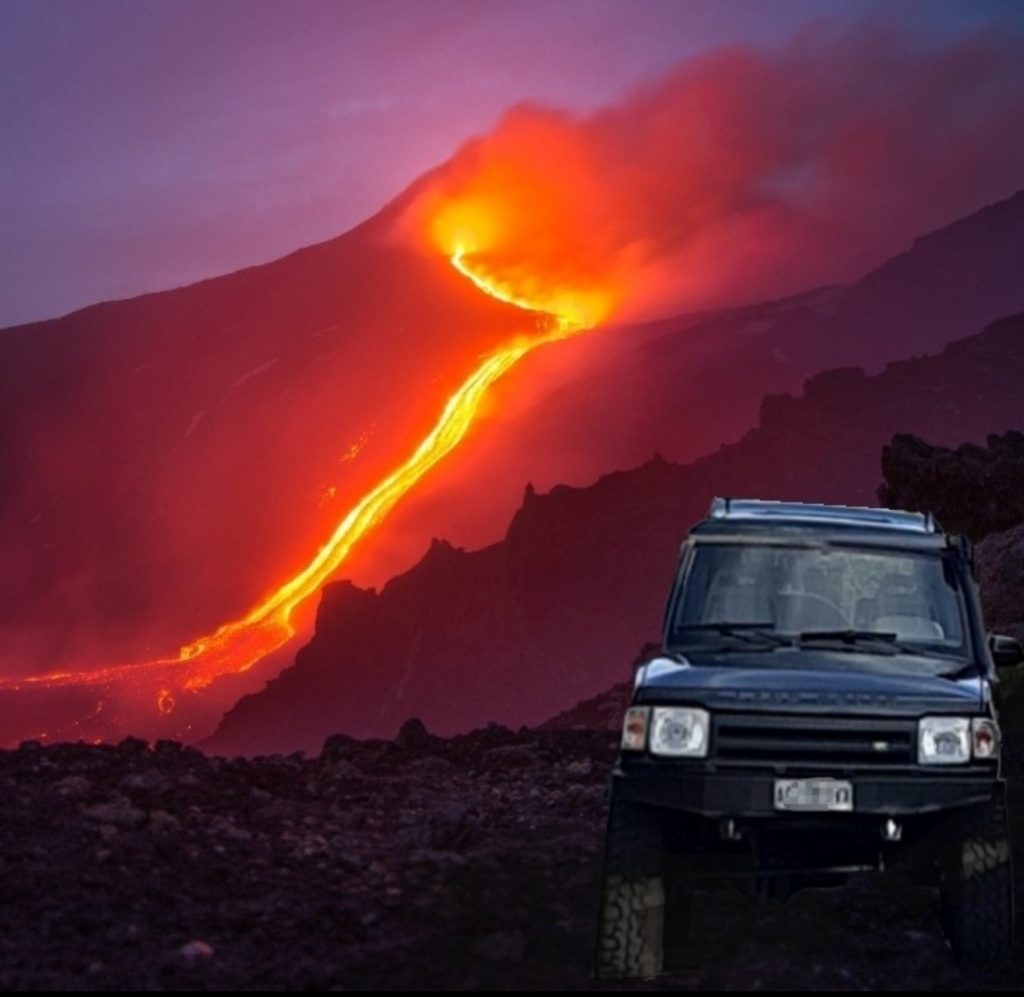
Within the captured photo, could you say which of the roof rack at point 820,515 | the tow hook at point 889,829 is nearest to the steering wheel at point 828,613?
the roof rack at point 820,515

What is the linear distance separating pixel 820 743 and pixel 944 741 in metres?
0.66

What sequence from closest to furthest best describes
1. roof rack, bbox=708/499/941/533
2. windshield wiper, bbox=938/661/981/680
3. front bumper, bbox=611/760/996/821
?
1. front bumper, bbox=611/760/996/821
2. windshield wiper, bbox=938/661/981/680
3. roof rack, bbox=708/499/941/533

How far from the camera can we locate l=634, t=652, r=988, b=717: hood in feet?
28.2

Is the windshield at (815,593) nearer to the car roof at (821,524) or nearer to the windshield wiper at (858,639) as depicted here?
the car roof at (821,524)

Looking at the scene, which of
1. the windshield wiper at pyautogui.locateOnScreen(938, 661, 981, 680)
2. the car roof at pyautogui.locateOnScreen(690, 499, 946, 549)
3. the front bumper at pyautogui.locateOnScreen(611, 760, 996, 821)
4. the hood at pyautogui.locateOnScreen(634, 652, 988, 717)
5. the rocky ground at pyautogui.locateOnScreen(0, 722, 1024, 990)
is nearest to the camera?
the front bumper at pyautogui.locateOnScreen(611, 760, 996, 821)

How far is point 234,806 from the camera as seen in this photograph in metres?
15.4

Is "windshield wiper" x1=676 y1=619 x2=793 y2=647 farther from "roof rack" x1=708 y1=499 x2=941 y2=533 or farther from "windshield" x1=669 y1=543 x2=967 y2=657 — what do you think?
"roof rack" x1=708 y1=499 x2=941 y2=533

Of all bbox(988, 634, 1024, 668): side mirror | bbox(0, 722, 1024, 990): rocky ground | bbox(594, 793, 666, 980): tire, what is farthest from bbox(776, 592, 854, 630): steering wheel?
bbox(0, 722, 1024, 990): rocky ground

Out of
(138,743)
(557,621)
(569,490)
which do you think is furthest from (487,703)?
(138,743)

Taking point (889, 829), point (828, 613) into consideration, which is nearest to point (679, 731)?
point (889, 829)

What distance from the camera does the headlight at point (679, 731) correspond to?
28.3ft

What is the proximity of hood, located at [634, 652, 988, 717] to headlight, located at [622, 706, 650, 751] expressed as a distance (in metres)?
0.07

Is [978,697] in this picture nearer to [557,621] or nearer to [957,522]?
[957,522]

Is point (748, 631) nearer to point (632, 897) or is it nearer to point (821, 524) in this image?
point (821, 524)
